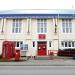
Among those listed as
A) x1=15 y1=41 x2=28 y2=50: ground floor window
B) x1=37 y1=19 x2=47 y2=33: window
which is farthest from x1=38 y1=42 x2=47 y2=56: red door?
x1=15 y1=41 x2=28 y2=50: ground floor window

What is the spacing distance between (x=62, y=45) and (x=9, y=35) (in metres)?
9.30

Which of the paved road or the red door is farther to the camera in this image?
the red door

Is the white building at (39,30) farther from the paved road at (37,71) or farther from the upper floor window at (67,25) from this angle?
the paved road at (37,71)

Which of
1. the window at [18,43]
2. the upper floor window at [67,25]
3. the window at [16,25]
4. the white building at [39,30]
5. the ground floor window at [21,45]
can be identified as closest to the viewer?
the ground floor window at [21,45]

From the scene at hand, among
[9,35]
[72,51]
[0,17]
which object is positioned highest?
[0,17]

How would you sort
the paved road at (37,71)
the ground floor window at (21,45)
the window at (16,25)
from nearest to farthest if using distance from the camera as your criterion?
the paved road at (37,71)
the ground floor window at (21,45)
the window at (16,25)

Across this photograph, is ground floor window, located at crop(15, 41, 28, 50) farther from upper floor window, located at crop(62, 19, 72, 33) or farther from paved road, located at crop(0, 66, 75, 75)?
paved road, located at crop(0, 66, 75, 75)

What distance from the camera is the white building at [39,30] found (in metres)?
43.4

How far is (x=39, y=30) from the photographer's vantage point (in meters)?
44.1

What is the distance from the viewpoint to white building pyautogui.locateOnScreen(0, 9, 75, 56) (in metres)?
43.4

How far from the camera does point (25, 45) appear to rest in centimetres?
4312
